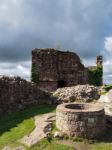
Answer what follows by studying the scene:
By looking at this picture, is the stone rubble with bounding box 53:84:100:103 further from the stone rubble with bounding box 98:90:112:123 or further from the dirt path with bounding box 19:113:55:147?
the dirt path with bounding box 19:113:55:147

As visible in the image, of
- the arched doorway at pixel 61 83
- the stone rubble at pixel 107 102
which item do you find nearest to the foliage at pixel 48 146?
the stone rubble at pixel 107 102

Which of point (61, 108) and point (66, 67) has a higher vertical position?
point (66, 67)

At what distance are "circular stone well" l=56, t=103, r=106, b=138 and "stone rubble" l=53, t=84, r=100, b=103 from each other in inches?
229

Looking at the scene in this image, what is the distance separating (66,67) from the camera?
3544 cm

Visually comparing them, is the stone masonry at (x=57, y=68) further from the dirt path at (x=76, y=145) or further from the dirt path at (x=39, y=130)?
the dirt path at (x=76, y=145)

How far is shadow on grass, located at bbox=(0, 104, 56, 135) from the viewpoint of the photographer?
2038 centimetres

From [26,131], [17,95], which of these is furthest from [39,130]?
[17,95]

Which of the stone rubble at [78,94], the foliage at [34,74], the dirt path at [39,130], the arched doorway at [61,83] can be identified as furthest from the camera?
the arched doorway at [61,83]

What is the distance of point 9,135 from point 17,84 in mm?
5587

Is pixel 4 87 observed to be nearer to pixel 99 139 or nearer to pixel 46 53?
pixel 99 139

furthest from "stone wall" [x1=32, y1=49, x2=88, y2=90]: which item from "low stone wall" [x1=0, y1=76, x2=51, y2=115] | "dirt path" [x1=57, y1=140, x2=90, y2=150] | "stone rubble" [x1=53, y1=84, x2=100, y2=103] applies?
"dirt path" [x1=57, y1=140, x2=90, y2=150]

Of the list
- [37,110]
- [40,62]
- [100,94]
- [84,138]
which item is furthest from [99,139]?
[40,62]

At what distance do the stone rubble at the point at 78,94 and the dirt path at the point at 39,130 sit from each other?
12.3ft

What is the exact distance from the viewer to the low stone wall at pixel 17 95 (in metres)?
23.0
